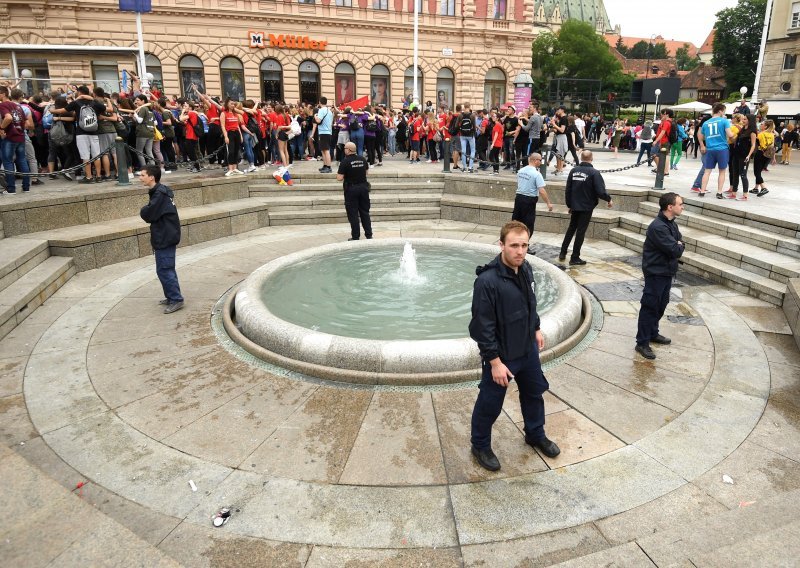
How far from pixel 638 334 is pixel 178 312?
19.4 ft

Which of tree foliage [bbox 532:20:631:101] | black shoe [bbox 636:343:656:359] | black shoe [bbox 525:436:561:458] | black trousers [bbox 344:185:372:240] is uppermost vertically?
tree foliage [bbox 532:20:631:101]

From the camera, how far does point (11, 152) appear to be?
36.1ft

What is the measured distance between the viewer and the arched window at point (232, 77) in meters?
34.5

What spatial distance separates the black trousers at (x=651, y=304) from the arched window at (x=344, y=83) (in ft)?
111

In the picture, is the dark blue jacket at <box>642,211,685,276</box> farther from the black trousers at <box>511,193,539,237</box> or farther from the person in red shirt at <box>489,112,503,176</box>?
the person in red shirt at <box>489,112,503,176</box>

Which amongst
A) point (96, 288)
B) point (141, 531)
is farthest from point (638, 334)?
point (96, 288)

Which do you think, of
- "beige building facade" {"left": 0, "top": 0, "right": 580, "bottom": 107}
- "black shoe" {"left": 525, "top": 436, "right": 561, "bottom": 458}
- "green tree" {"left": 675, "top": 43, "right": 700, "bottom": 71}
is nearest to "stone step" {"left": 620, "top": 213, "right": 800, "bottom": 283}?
"black shoe" {"left": 525, "top": 436, "right": 561, "bottom": 458}

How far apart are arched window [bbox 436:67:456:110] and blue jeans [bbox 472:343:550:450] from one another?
37.4m

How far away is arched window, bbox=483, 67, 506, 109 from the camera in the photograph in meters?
40.6

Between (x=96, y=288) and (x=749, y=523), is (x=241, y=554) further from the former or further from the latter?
(x=96, y=288)

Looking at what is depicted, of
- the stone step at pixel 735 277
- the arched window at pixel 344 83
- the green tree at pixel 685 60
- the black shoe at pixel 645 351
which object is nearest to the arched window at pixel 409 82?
the arched window at pixel 344 83

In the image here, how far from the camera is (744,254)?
8.96m

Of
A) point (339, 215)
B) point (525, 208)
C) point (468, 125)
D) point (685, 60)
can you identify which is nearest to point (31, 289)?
point (339, 215)

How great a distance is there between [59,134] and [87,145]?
1.94ft
